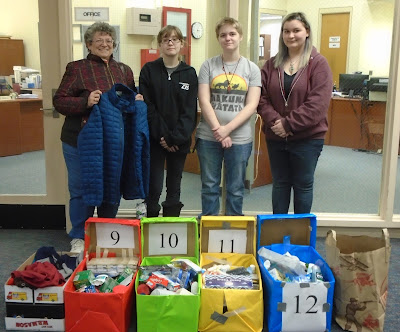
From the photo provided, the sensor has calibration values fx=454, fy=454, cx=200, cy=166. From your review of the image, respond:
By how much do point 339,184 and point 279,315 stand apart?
167 cm

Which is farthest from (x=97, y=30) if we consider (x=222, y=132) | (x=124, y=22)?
(x=222, y=132)

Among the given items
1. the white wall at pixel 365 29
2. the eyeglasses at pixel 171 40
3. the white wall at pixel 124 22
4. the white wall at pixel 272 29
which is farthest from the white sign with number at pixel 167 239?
the white wall at pixel 365 29

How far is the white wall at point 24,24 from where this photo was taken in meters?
2.94

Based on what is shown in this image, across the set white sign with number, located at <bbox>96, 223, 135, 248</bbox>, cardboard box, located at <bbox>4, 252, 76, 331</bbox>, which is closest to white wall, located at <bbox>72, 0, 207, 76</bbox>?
white sign with number, located at <bbox>96, 223, 135, 248</bbox>

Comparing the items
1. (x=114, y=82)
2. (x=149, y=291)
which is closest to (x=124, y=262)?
(x=149, y=291)

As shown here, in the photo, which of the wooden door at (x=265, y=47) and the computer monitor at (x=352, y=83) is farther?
the computer monitor at (x=352, y=83)

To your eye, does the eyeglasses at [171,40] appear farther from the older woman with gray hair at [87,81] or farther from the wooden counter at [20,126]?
the wooden counter at [20,126]

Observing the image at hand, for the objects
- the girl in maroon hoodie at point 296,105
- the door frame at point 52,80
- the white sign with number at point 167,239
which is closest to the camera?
the white sign with number at point 167,239

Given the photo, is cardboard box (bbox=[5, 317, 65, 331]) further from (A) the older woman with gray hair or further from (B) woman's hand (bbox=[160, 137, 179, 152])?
(B) woman's hand (bbox=[160, 137, 179, 152])

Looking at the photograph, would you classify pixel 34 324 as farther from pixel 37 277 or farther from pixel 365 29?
pixel 365 29

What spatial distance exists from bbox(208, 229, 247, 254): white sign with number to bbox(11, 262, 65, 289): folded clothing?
73cm

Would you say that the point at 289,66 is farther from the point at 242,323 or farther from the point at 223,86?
the point at 242,323

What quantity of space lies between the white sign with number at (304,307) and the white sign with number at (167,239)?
0.56 meters

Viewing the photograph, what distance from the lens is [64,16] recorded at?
2.85 metres
